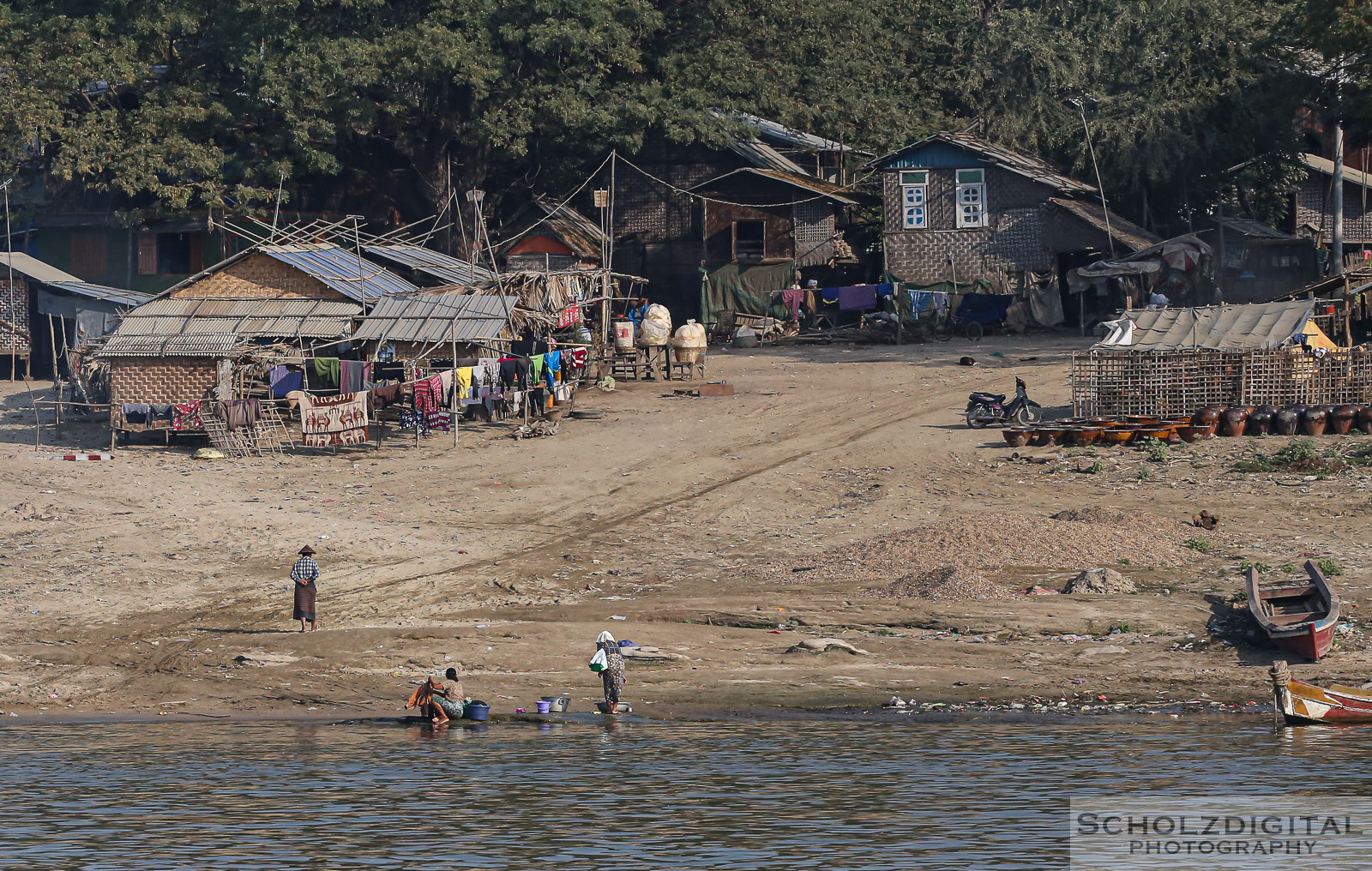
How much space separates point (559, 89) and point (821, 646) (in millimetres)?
29943

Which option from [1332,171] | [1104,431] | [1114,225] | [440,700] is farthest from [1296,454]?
[1332,171]

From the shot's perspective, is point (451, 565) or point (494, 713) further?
point (451, 565)

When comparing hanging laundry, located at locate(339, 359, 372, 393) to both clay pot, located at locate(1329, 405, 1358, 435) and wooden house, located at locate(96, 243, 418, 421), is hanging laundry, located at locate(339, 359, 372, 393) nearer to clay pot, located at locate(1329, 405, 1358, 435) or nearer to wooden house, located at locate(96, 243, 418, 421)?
wooden house, located at locate(96, 243, 418, 421)

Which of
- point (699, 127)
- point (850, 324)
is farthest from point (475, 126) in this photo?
point (850, 324)

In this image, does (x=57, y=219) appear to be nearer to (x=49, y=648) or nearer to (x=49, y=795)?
(x=49, y=648)

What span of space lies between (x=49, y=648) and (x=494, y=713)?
6.35 meters

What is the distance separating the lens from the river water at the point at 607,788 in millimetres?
15070

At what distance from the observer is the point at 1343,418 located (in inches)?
1171

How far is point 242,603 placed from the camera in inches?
892

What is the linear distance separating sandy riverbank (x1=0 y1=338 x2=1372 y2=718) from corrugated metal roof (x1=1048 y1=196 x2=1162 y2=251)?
14.3 metres

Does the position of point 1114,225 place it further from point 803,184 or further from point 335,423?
point 335,423

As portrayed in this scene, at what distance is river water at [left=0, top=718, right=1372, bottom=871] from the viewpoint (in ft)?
49.4

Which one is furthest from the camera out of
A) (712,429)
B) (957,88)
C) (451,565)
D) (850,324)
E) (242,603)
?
(957,88)

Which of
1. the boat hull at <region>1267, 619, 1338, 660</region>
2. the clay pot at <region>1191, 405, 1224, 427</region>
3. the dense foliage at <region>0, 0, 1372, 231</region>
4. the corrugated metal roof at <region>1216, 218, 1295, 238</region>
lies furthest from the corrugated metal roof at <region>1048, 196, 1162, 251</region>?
the boat hull at <region>1267, 619, 1338, 660</region>
